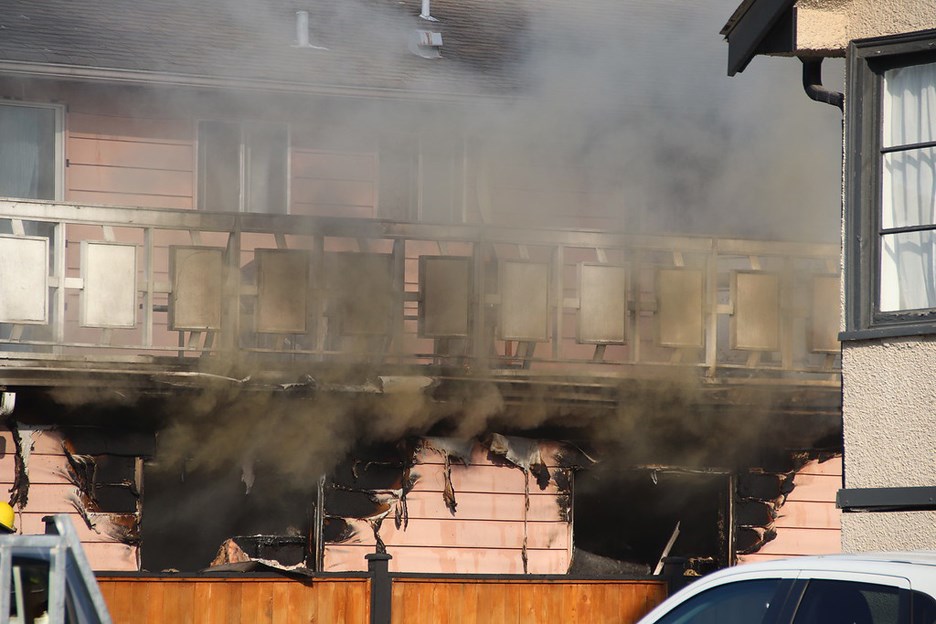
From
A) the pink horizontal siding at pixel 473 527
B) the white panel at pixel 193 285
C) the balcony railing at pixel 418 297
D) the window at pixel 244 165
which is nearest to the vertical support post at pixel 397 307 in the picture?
the balcony railing at pixel 418 297

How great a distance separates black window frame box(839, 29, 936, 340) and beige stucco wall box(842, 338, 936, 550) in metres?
0.15

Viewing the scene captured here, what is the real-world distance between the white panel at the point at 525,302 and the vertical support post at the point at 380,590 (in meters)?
1.91

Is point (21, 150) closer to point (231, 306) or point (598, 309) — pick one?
point (231, 306)

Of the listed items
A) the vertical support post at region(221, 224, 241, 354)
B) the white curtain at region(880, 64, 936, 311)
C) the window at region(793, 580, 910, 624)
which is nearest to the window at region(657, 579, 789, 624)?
the window at region(793, 580, 910, 624)

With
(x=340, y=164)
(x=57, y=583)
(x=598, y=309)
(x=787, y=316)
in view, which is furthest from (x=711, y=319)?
(x=57, y=583)

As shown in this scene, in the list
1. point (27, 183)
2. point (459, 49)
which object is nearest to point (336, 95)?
point (459, 49)

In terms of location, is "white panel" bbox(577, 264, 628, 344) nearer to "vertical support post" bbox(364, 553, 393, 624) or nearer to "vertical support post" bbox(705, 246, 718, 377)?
"vertical support post" bbox(705, 246, 718, 377)

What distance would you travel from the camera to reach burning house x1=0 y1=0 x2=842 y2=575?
9375 mm

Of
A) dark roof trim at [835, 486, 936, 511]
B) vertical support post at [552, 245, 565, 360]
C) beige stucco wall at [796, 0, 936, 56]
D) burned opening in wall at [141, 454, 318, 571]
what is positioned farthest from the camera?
burned opening in wall at [141, 454, 318, 571]

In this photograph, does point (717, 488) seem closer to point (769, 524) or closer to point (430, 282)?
point (769, 524)

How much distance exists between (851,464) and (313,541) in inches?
199

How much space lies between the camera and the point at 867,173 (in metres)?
6.14

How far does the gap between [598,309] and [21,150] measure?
5228 millimetres

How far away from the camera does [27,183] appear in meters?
11.4
